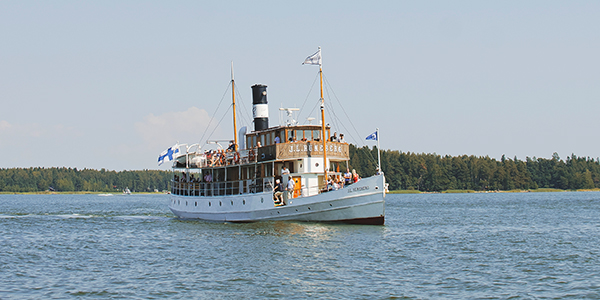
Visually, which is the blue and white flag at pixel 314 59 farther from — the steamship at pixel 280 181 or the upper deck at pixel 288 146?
the upper deck at pixel 288 146

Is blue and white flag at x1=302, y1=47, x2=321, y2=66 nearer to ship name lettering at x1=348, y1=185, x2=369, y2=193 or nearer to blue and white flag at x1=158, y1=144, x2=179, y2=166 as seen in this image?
ship name lettering at x1=348, y1=185, x2=369, y2=193

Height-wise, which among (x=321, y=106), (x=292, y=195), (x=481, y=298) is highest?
(x=321, y=106)

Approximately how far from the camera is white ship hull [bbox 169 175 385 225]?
35.3 m

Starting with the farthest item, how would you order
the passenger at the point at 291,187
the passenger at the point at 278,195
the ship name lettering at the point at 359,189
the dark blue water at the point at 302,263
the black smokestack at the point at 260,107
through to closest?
the black smokestack at the point at 260,107, the passenger at the point at 278,195, the passenger at the point at 291,187, the ship name lettering at the point at 359,189, the dark blue water at the point at 302,263

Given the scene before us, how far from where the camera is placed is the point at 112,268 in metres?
24.3

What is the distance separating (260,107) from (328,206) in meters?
11.3

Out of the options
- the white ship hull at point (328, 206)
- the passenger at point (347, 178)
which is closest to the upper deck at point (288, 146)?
the passenger at point (347, 178)

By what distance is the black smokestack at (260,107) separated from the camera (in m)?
44.0


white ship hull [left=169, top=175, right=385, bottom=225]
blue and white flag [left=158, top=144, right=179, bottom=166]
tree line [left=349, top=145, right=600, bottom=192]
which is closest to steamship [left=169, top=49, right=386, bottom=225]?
white ship hull [left=169, top=175, right=385, bottom=225]

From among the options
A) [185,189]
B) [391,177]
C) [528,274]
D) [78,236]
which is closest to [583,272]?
[528,274]

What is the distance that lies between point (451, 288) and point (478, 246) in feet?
37.1

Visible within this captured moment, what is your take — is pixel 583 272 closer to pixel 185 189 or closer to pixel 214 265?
pixel 214 265

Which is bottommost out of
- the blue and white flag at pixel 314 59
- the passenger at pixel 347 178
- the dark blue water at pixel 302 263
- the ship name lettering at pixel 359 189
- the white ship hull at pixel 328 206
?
the dark blue water at pixel 302 263

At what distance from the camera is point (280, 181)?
1558 inches
